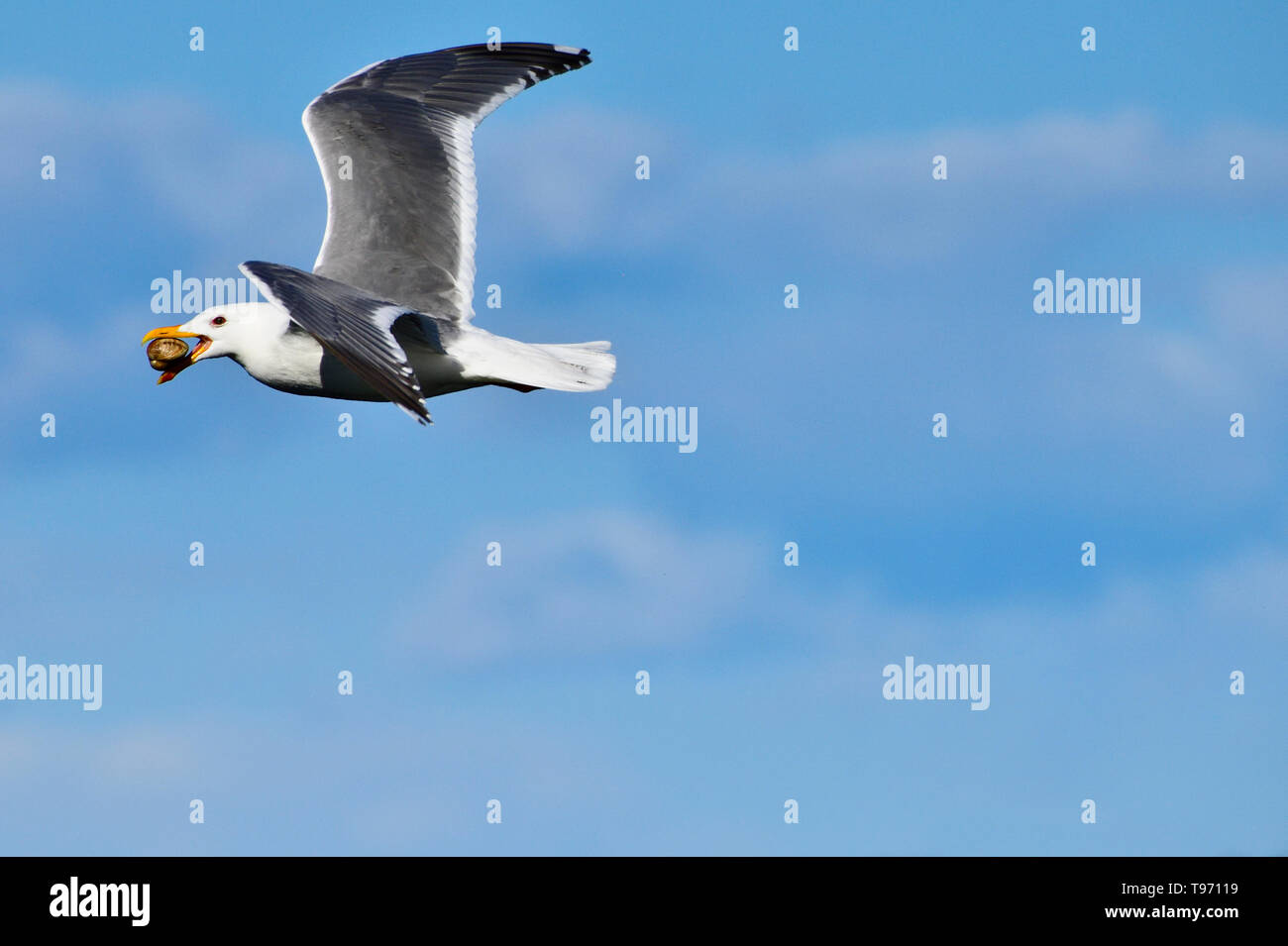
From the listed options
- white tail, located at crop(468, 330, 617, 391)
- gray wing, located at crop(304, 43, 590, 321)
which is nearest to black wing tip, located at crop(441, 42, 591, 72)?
gray wing, located at crop(304, 43, 590, 321)

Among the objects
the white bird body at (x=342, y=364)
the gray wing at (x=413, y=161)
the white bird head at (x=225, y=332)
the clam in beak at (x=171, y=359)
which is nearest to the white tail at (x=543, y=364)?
the white bird body at (x=342, y=364)

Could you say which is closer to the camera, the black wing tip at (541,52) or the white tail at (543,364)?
the white tail at (543,364)

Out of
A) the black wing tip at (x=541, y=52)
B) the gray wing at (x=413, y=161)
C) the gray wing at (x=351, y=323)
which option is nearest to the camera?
the gray wing at (x=351, y=323)

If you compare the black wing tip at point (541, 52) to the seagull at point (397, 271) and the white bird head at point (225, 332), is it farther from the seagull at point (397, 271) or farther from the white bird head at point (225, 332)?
the white bird head at point (225, 332)

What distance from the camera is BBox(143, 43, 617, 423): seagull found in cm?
1027

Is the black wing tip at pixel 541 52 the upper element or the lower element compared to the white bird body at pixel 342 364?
upper

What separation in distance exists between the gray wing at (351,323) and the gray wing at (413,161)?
6.72 ft

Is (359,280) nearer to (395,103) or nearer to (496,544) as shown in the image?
(395,103)

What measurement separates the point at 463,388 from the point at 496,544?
3216 millimetres

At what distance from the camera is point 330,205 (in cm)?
1355

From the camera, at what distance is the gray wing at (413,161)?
517 inches

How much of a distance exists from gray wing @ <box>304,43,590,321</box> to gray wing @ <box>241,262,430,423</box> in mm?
2049
